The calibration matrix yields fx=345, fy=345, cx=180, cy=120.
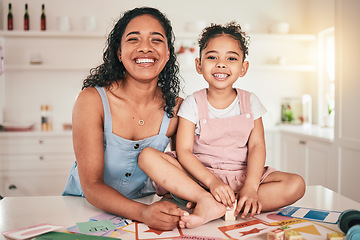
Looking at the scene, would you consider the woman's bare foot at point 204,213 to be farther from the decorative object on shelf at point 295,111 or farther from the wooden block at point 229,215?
the decorative object on shelf at point 295,111

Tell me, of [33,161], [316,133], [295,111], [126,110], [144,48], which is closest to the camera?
[144,48]

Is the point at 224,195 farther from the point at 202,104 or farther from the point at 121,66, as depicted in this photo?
the point at 121,66

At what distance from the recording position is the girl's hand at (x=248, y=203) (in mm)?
1223

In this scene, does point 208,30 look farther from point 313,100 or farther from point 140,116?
point 313,100

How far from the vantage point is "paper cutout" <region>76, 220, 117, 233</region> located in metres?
1.10

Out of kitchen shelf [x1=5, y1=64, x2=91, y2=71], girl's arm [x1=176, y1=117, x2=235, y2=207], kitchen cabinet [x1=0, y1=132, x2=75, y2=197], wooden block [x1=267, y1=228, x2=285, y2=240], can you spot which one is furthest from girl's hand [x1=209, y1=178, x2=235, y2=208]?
kitchen shelf [x1=5, y1=64, x2=91, y2=71]

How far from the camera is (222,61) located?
1.64 metres

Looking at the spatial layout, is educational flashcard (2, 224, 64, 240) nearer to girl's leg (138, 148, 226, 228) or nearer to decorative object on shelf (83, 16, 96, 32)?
girl's leg (138, 148, 226, 228)

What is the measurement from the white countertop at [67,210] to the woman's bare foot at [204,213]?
3 cm

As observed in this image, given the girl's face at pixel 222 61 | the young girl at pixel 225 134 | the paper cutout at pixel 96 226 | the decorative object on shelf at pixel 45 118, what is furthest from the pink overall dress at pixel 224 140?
the decorative object on shelf at pixel 45 118

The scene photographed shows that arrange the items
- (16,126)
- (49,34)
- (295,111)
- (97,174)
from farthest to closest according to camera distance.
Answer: (295,111), (49,34), (16,126), (97,174)

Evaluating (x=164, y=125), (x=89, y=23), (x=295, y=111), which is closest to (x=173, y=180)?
(x=164, y=125)

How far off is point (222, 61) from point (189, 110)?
28 centimetres

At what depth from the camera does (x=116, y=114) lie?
5.12ft
